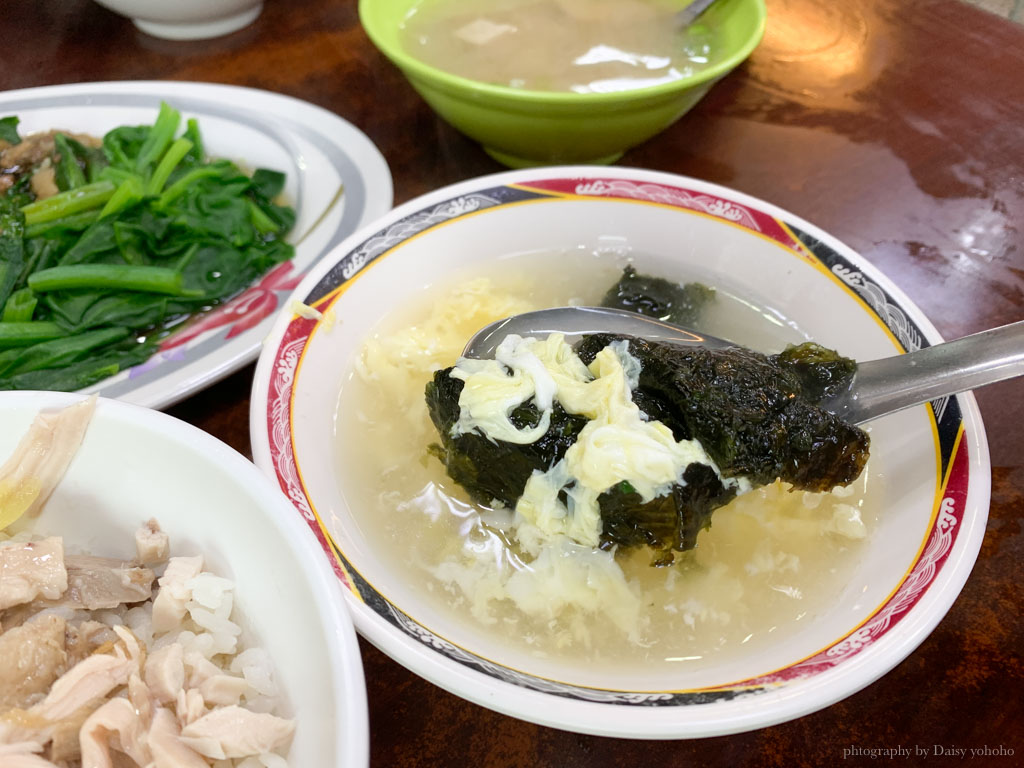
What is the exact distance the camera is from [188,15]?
2.73 metres

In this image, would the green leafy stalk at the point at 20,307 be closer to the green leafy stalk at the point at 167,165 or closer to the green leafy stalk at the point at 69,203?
the green leafy stalk at the point at 69,203

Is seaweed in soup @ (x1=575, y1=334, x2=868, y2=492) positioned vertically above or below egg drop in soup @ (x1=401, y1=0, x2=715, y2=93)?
below

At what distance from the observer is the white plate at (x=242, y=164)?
1.64 meters

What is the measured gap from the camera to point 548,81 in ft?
6.88

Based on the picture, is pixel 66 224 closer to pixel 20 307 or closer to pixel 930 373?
pixel 20 307

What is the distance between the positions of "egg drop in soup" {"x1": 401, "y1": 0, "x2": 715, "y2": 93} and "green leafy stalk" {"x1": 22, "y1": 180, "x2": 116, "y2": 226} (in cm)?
107

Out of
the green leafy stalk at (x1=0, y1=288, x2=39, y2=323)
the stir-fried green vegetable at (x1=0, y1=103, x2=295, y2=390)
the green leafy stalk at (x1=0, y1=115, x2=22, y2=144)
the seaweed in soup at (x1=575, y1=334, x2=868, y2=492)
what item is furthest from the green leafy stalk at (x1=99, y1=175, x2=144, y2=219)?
the seaweed in soup at (x1=575, y1=334, x2=868, y2=492)

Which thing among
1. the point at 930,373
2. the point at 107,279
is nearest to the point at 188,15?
the point at 107,279

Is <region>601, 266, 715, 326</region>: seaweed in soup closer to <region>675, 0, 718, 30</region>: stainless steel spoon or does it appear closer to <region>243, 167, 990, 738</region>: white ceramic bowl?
<region>243, 167, 990, 738</region>: white ceramic bowl

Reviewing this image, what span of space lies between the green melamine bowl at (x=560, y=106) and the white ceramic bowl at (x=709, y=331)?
174mm

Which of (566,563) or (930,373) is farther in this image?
(566,563)

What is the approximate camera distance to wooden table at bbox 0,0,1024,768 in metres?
1.15

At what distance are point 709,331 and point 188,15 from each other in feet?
8.18

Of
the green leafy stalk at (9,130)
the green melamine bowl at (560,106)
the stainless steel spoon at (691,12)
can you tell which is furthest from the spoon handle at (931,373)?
the green leafy stalk at (9,130)
